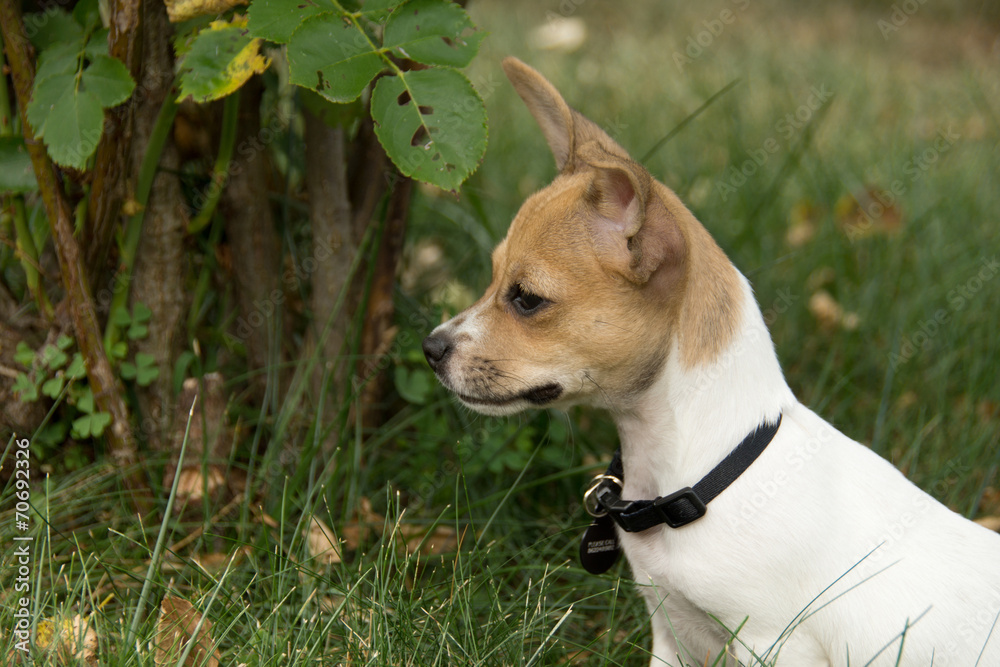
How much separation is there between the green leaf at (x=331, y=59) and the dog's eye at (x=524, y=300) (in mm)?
740

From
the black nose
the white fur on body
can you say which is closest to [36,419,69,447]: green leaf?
the black nose

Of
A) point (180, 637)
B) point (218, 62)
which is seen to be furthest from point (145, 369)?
point (218, 62)

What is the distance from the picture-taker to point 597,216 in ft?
7.72

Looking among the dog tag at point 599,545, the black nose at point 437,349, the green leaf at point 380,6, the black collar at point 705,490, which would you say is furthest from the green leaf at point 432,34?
the dog tag at point 599,545

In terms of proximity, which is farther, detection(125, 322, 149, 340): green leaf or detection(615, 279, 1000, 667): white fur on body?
detection(125, 322, 149, 340): green leaf

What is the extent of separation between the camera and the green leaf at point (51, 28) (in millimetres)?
2492

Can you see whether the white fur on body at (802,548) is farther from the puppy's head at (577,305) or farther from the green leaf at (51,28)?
the green leaf at (51,28)

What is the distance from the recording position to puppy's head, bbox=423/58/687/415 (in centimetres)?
226

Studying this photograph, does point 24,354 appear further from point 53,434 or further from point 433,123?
point 433,123

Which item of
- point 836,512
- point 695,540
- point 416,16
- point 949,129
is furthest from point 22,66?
point 949,129

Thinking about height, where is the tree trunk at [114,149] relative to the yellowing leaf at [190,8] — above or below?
below

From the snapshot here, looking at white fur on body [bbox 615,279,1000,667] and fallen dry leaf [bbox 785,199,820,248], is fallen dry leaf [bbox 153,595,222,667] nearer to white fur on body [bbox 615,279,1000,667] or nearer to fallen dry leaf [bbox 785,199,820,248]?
white fur on body [bbox 615,279,1000,667]

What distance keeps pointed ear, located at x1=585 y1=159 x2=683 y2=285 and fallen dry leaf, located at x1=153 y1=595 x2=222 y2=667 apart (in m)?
1.41

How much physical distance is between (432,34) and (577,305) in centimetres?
80
